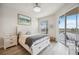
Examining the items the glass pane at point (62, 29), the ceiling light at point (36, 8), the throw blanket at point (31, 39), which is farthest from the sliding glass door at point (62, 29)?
the ceiling light at point (36, 8)

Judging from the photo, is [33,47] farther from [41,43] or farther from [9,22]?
[9,22]

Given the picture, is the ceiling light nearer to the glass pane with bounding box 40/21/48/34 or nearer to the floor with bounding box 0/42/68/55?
the glass pane with bounding box 40/21/48/34

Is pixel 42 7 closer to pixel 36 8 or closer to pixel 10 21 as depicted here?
pixel 36 8

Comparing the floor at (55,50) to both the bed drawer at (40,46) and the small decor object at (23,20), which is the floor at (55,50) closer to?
the bed drawer at (40,46)

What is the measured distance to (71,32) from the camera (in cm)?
153

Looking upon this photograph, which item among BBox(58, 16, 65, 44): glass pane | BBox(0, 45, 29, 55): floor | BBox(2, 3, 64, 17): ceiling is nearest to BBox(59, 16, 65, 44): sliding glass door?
BBox(58, 16, 65, 44): glass pane

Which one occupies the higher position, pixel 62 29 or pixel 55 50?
pixel 62 29

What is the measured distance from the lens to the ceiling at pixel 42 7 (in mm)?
1461

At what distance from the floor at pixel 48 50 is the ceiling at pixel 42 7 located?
0.69 metres

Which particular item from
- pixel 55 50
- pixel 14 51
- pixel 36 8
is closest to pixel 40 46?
pixel 55 50

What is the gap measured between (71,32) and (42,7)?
765 millimetres

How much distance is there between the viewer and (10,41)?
1.68 metres
